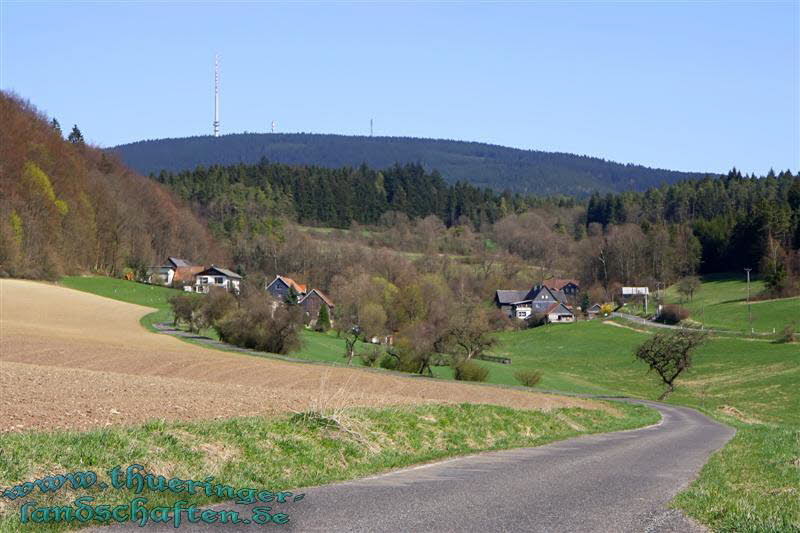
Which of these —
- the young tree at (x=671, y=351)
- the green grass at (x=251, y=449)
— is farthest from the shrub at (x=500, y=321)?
the green grass at (x=251, y=449)

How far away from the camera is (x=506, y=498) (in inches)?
446

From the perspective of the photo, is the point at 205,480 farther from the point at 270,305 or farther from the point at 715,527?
the point at 270,305

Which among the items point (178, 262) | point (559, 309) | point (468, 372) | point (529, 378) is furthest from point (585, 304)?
point (468, 372)

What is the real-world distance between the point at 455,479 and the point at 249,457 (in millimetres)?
2989

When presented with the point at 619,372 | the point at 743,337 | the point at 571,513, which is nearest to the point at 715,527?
the point at 571,513

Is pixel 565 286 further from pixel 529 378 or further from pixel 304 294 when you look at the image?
pixel 529 378

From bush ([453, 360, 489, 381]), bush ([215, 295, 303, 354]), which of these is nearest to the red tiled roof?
bush ([215, 295, 303, 354])

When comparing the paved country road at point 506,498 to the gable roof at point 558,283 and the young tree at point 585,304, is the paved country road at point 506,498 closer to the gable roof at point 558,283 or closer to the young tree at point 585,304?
the young tree at point 585,304

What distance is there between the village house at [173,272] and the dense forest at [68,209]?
206cm

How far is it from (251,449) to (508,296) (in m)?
152

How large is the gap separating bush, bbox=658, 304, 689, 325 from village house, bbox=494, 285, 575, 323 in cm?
2825

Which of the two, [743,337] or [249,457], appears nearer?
[249,457]

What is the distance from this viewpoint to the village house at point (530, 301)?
15635 cm

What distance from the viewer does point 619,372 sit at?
89312mm
